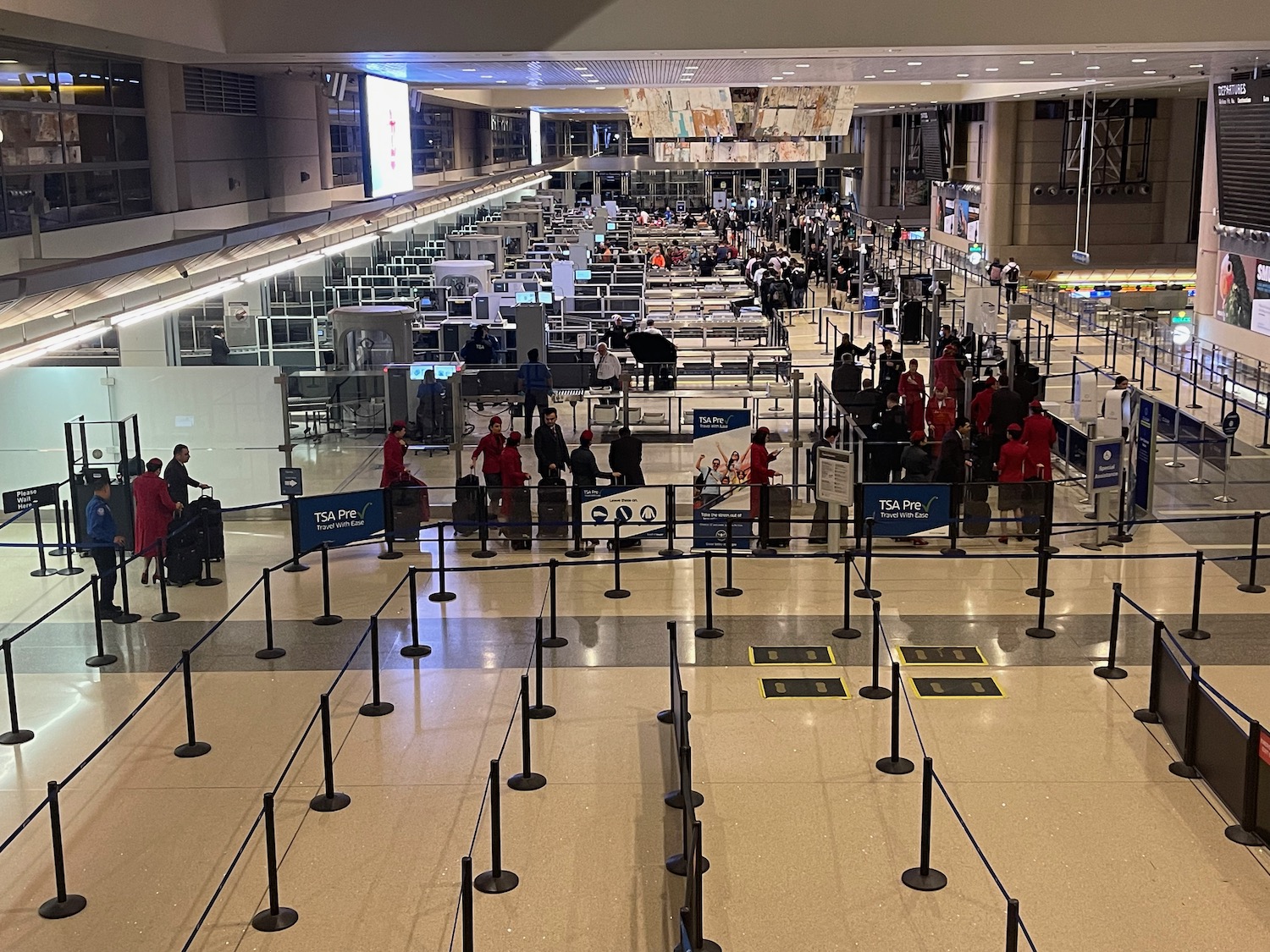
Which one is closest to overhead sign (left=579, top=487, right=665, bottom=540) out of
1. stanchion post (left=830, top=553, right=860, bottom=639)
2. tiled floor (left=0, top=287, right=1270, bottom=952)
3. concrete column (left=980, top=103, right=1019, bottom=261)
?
tiled floor (left=0, top=287, right=1270, bottom=952)

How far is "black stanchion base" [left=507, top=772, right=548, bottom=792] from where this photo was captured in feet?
25.6

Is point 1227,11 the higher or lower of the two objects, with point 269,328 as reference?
higher

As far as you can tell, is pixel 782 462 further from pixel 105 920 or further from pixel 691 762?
pixel 105 920

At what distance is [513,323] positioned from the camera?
23.0 m

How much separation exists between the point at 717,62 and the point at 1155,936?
38.9 feet

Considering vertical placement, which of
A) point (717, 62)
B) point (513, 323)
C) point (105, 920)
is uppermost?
point (717, 62)

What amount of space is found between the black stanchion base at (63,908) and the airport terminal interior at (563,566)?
4.1 inches

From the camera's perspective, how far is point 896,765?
26.2ft

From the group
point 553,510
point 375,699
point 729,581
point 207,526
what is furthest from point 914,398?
point 375,699

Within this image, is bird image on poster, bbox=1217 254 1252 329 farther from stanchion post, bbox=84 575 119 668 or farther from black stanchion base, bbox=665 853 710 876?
stanchion post, bbox=84 575 119 668

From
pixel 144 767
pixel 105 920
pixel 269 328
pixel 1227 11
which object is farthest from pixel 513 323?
pixel 105 920

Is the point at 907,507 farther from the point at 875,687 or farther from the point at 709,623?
the point at 875,687

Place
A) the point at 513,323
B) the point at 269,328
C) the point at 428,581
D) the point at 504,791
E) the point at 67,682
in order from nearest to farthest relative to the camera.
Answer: the point at 504,791
the point at 67,682
the point at 428,581
the point at 269,328
the point at 513,323

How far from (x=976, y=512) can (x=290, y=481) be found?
7.09 m
